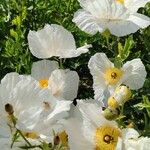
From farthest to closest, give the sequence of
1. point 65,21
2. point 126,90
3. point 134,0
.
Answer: point 65,21
point 134,0
point 126,90

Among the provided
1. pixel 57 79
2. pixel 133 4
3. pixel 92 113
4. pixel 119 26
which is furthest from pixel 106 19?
pixel 92 113

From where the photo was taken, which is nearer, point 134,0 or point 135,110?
point 134,0

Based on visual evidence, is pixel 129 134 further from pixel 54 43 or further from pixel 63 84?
pixel 54 43

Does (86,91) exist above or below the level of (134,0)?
below

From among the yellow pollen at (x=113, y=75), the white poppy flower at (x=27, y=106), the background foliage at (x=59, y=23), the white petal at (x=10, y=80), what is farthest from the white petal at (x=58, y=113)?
the background foliage at (x=59, y=23)

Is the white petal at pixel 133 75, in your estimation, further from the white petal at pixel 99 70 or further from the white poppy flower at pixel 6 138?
the white poppy flower at pixel 6 138

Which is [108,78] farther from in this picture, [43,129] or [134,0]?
[43,129]

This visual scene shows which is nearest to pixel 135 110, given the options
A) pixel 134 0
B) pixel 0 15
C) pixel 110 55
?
pixel 110 55
